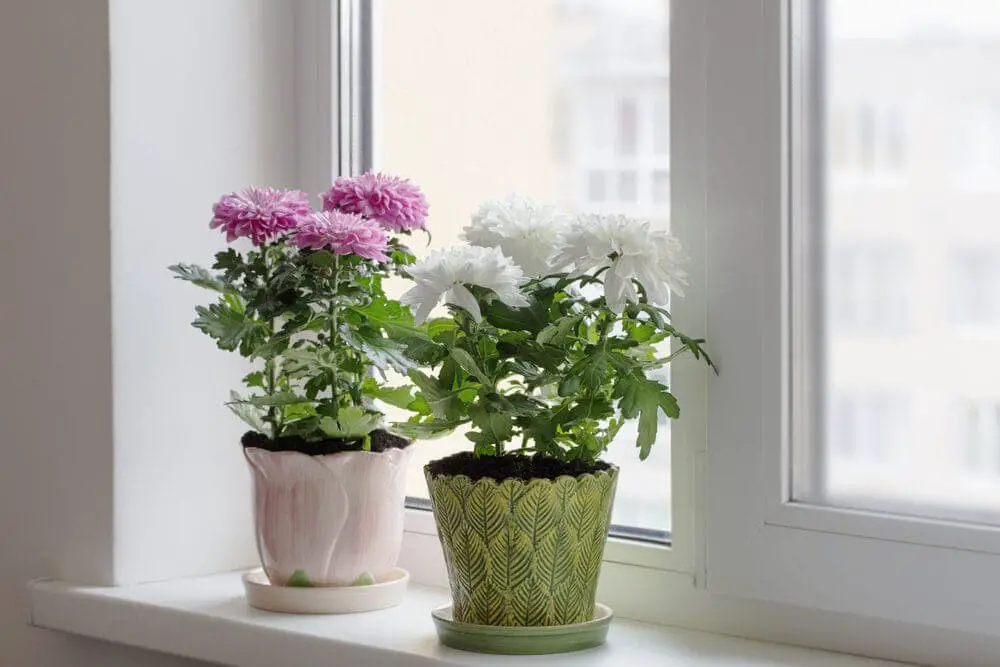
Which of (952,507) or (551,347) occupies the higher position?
(551,347)

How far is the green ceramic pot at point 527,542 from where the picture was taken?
1105mm

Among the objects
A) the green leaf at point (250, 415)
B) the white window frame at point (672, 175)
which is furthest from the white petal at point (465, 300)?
the green leaf at point (250, 415)

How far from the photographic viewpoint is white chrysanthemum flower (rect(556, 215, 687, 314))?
1062mm

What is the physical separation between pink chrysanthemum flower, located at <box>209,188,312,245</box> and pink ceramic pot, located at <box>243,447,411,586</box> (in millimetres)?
222

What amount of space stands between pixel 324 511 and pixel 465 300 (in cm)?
33

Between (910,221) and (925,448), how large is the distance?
19 centimetres

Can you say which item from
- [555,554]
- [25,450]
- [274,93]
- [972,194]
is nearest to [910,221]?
[972,194]

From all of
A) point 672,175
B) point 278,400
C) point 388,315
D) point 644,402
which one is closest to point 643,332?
point 644,402

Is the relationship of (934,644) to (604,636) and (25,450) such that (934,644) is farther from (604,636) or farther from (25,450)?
(25,450)

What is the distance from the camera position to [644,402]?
110 centimetres

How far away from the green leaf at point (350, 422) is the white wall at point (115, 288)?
10.4 inches

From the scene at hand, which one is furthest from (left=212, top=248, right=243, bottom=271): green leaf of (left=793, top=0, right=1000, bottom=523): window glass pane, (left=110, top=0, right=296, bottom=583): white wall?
(left=793, top=0, right=1000, bottom=523): window glass pane

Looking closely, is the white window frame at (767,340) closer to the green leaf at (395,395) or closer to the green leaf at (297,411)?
the green leaf at (395,395)

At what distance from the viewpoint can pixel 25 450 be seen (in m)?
1.50
